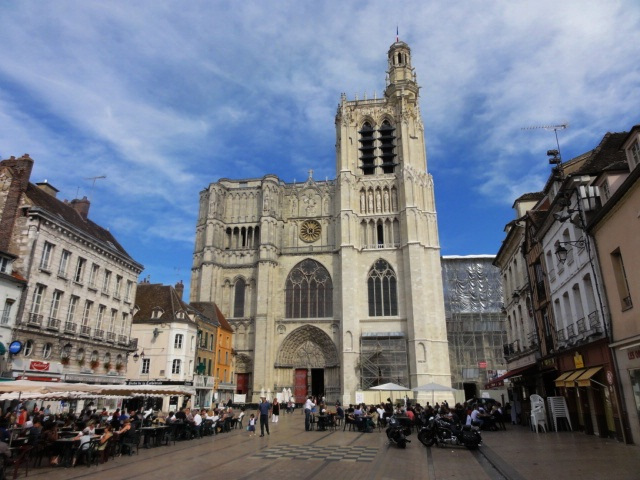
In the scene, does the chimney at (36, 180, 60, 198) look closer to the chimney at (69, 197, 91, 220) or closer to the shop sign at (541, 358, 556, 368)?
the chimney at (69, 197, 91, 220)

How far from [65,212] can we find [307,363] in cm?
2217

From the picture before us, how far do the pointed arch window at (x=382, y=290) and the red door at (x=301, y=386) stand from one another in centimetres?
728

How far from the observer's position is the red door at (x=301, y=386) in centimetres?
3775

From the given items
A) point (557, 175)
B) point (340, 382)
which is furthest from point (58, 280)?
point (340, 382)

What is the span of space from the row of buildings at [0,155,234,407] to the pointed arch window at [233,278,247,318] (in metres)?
9.81

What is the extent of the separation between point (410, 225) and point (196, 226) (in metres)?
18.7

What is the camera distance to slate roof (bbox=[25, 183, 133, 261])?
2002cm

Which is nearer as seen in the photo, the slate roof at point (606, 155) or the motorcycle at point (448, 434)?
the motorcycle at point (448, 434)

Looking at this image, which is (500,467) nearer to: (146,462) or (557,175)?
(146,462)

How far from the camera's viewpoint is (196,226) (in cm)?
4188

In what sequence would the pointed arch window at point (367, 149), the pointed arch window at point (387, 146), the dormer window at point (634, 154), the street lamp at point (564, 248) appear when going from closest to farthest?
the dormer window at point (634, 154) < the street lamp at point (564, 248) < the pointed arch window at point (387, 146) < the pointed arch window at point (367, 149)

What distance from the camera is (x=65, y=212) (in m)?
22.6

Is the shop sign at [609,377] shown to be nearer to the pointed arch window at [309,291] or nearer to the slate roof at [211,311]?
the pointed arch window at [309,291]

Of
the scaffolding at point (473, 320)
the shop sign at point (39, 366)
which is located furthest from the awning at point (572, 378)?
the scaffolding at point (473, 320)
